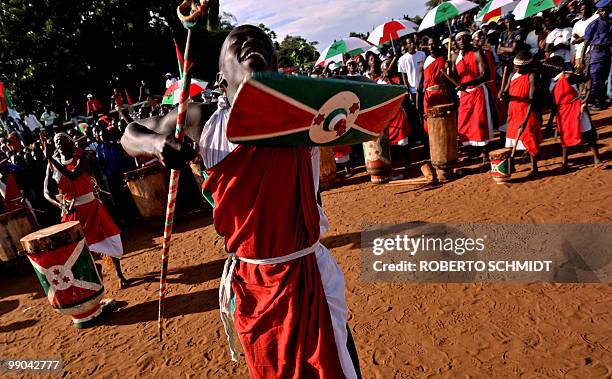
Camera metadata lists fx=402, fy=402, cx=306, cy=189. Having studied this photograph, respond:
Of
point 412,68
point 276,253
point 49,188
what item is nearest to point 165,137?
point 276,253

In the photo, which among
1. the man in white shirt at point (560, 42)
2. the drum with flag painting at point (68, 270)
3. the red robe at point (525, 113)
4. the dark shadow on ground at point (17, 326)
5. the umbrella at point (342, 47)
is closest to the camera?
the drum with flag painting at point (68, 270)

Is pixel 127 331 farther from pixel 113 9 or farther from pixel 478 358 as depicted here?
pixel 113 9

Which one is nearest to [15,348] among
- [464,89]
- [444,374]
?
[444,374]

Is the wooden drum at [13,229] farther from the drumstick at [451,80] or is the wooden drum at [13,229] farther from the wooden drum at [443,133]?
the drumstick at [451,80]

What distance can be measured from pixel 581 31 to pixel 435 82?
4.18m

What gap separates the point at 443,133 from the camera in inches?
299

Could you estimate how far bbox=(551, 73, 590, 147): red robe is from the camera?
6527mm

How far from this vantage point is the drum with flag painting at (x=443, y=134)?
7551mm

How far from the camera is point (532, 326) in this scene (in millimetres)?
3467

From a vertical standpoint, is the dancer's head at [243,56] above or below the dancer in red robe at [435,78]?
above

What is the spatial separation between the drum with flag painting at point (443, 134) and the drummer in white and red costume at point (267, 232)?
6.12 m

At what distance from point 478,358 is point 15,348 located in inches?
213

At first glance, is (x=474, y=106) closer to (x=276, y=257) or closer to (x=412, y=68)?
(x=412, y=68)

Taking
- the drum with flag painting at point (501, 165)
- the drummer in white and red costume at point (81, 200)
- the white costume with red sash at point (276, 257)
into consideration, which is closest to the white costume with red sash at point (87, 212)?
the drummer in white and red costume at point (81, 200)
